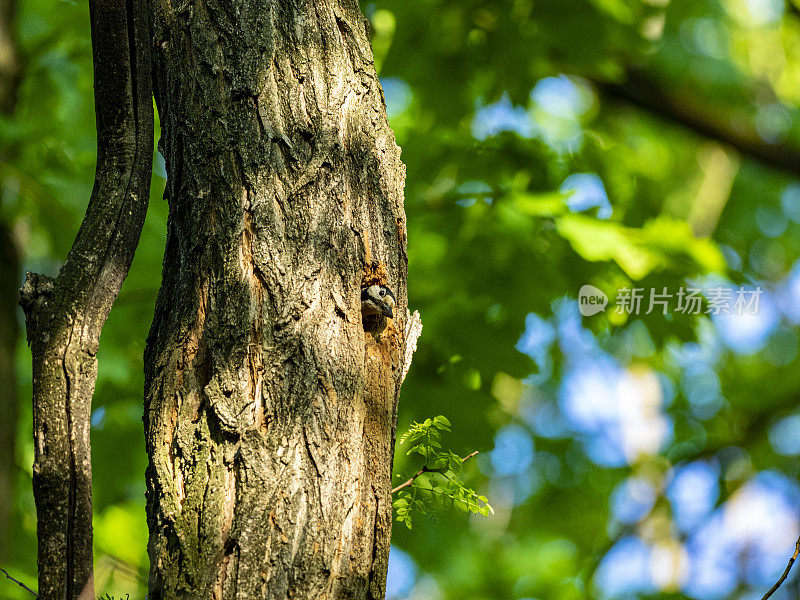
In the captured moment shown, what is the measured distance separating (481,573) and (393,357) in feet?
21.0

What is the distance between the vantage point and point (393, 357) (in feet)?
5.00

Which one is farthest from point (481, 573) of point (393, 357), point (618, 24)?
point (393, 357)

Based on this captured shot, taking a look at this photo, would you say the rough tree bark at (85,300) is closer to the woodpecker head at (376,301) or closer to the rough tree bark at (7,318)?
the woodpecker head at (376,301)

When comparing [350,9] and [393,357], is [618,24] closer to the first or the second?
[350,9]

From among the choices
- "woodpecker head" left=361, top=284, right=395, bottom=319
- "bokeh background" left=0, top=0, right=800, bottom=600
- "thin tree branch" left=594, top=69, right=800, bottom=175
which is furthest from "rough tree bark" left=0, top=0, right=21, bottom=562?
"thin tree branch" left=594, top=69, right=800, bottom=175

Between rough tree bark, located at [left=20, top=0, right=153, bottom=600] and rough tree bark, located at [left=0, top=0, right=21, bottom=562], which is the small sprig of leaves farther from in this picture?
rough tree bark, located at [left=0, top=0, right=21, bottom=562]

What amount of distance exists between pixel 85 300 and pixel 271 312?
0.43 meters

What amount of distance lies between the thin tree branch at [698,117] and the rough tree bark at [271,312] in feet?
11.4

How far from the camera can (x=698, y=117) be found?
4457 millimetres

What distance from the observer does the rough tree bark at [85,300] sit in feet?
4.39

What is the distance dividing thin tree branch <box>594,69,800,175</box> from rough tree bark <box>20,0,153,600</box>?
367cm

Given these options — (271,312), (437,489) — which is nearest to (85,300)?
(271,312)

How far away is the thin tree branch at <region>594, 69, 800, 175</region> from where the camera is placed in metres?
4.39

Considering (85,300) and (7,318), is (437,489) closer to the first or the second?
(85,300)
